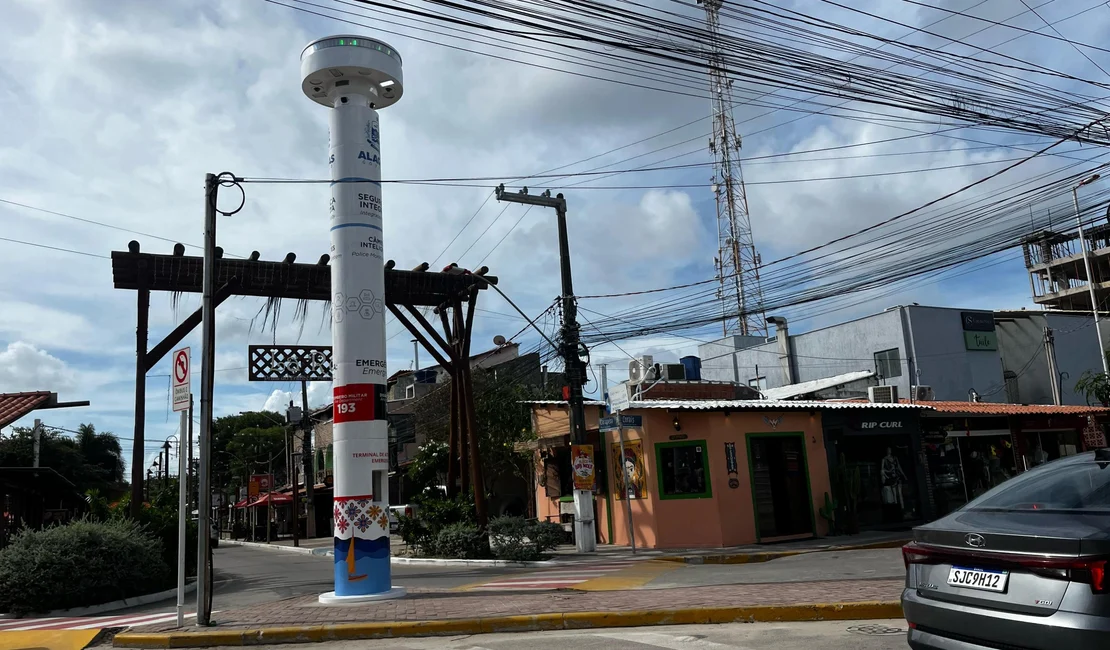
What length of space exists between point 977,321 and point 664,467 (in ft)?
76.4

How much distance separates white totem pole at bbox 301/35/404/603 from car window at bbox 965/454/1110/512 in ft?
28.1

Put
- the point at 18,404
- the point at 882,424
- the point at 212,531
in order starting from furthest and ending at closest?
the point at 212,531
the point at 882,424
the point at 18,404

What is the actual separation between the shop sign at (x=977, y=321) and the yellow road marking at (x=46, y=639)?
3485cm

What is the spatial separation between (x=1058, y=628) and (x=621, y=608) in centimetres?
584

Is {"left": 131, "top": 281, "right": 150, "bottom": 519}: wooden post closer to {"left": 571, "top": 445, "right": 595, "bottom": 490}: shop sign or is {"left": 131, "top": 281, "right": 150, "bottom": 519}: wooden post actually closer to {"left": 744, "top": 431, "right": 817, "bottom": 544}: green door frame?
{"left": 571, "top": 445, "right": 595, "bottom": 490}: shop sign

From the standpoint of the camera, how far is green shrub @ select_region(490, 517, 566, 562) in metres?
16.8

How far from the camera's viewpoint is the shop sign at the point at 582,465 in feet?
60.1

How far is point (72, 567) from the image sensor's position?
463 inches

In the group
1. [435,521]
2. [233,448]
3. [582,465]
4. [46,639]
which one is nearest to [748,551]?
[582,465]

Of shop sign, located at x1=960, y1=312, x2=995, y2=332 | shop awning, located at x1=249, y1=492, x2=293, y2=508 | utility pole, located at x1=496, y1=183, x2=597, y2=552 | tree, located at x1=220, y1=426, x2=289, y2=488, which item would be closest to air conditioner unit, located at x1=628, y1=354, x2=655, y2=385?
utility pole, located at x1=496, y1=183, x2=597, y2=552

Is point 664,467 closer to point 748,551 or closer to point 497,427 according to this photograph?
point 748,551

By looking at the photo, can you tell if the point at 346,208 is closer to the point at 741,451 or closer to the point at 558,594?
the point at 558,594

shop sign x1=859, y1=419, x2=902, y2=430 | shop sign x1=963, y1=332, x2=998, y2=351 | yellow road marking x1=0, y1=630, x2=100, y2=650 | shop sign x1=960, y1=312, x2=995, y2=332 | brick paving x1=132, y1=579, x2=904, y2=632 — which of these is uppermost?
shop sign x1=960, y1=312, x2=995, y2=332

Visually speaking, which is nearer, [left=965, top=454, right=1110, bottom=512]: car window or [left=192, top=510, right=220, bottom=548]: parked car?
[left=965, top=454, right=1110, bottom=512]: car window
